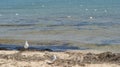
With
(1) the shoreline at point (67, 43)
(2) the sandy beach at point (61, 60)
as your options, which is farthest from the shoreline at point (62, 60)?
(1) the shoreline at point (67, 43)

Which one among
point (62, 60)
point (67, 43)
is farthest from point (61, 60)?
point (67, 43)

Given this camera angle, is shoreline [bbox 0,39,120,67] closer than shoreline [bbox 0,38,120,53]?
Yes

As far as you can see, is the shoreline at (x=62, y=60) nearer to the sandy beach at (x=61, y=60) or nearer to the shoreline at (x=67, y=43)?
the sandy beach at (x=61, y=60)

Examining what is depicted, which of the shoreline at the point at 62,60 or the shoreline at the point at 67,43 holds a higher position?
the shoreline at the point at 62,60

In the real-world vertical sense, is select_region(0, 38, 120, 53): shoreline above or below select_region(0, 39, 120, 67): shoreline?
below

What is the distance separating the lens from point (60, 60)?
17.4m

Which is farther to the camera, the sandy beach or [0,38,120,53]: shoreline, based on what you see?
[0,38,120,53]: shoreline

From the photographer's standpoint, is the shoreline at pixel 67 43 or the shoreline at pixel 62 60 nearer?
the shoreline at pixel 62 60

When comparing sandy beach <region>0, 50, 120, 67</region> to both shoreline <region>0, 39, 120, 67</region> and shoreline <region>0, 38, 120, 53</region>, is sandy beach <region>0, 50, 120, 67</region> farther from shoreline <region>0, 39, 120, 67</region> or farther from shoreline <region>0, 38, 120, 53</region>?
shoreline <region>0, 38, 120, 53</region>

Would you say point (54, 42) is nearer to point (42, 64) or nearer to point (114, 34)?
point (114, 34)

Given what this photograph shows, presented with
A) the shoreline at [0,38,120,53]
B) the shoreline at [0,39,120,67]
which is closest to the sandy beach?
the shoreline at [0,39,120,67]

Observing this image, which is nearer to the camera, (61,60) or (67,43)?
(61,60)

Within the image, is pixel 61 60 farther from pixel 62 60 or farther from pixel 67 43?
pixel 67 43

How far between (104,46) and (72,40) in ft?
12.8
